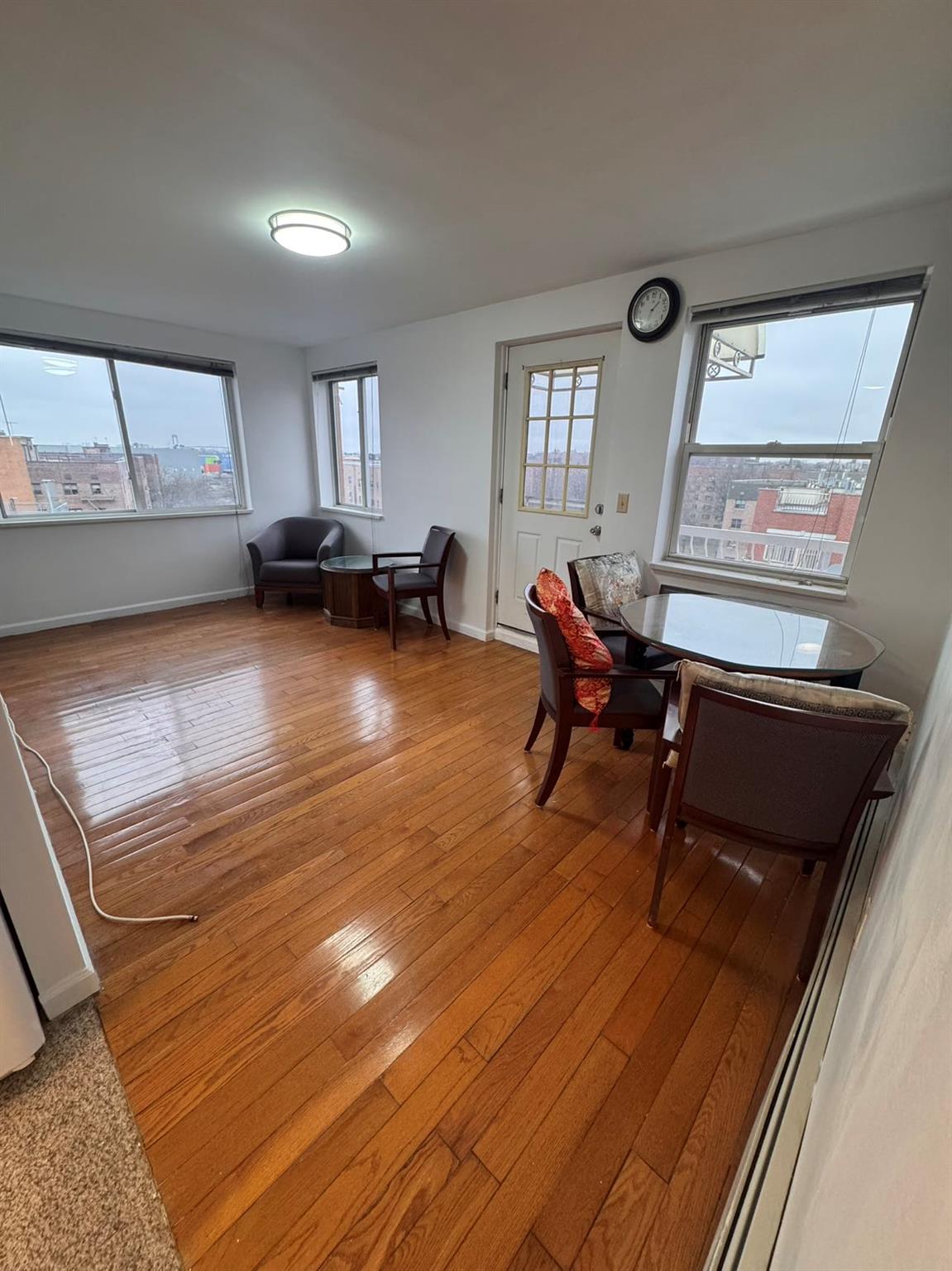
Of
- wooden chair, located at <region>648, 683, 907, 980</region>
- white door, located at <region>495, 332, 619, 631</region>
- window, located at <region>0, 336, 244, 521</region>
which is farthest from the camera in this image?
window, located at <region>0, 336, 244, 521</region>

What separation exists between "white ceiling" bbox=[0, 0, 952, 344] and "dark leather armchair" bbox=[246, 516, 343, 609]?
241 centimetres

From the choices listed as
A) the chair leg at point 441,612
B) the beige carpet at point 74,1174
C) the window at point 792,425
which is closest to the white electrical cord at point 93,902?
the beige carpet at point 74,1174

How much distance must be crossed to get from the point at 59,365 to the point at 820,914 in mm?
5583

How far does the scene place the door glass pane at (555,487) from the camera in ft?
11.2

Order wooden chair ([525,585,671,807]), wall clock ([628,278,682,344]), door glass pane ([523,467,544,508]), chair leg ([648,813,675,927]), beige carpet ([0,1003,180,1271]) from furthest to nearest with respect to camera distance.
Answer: door glass pane ([523,467,544,508]), wall clock ([628,278,682,344]), wooden chair ([525,585,671,807]), chair leg ([648,813,675,927]), beige carpet ([0,1003,180,1271])

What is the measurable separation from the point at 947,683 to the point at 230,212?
3.22 metres

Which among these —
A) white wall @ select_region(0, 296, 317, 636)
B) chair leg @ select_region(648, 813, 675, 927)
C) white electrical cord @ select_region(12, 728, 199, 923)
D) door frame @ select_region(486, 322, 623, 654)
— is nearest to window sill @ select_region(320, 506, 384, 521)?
white wall @ select_region(0, 296, 317, 636)

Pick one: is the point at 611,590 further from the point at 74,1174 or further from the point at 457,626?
the point at 74,1174

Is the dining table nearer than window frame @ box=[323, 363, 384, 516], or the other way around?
the dining table

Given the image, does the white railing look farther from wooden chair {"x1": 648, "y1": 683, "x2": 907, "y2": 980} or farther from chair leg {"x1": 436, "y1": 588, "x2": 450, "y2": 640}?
chair leg {"x1": 436, "y1": 588, "x2": 450, "y2": 640}

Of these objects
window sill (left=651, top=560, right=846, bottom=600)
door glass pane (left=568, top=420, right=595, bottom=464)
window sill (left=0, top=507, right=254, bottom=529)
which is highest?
door glass pane (left=568, top=420, right=595, bottom=464)

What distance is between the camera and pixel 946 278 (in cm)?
194

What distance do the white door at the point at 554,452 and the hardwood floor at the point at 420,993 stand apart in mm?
1572

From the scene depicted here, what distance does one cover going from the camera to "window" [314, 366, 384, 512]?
4.66 meters
